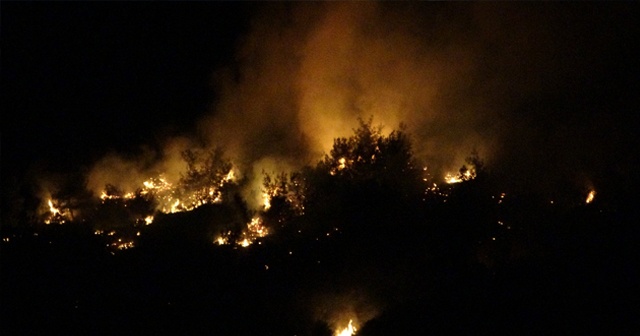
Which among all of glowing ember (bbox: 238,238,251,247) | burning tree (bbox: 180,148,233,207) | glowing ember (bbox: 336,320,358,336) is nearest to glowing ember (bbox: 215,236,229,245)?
glowing ember (bbox: 238,238,251,247)

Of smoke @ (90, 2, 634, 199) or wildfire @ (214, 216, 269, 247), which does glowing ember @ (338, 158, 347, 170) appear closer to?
wildfire @ (214, 216, 269, 247)

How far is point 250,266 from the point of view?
39.2 ft

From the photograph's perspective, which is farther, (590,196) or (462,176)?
(462,176)

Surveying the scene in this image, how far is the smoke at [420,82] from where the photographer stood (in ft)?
58.6

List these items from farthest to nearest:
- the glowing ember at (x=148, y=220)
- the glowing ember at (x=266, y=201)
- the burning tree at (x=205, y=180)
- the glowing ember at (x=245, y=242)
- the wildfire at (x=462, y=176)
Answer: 1. the burning tree at (x=205, y=180)
2. the glowing ember at (x=148, y=220)
3. the glowing ember at (x=266, y=201)
4. the wildfire at (x=462, y=176)
5. the glowing ember at (x=245, y=242)

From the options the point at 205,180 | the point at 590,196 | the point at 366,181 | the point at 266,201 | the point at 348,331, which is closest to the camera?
the point at 348,331

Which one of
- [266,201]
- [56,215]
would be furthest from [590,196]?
[56,215]

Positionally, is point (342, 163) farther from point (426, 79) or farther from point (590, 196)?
point (426, 79)

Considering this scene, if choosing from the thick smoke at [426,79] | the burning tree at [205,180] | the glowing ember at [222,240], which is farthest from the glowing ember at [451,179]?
the burning tree at [205,180]

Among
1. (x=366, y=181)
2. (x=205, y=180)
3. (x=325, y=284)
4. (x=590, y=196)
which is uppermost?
(x=205, y=180)

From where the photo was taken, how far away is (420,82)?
67.0 feet

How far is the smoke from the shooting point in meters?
17.9

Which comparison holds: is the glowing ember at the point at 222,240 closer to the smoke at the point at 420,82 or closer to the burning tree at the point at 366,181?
the burning tree at the point at 366,181

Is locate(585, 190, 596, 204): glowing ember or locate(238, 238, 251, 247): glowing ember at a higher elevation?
locate(238, 238, 251, 247): glowing ember
